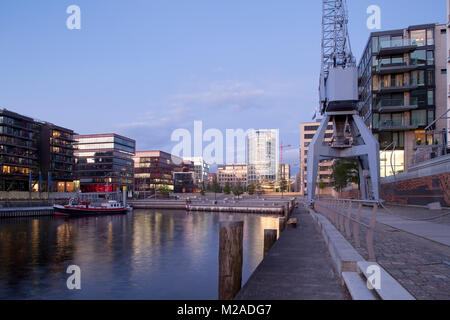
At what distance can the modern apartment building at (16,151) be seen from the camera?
88.1 metres

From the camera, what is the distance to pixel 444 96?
54.8 m

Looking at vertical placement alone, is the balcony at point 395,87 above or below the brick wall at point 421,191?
above

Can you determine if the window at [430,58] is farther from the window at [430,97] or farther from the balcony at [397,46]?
the window at [430,97]

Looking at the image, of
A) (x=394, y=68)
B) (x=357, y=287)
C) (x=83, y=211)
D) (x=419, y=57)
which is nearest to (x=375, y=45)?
(x=394, y=68)

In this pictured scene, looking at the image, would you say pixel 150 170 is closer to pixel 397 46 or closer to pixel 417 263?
pixel 397 46

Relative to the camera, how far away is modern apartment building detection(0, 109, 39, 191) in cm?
8814

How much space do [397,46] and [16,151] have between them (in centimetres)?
9286

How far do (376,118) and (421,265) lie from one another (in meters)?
55.4

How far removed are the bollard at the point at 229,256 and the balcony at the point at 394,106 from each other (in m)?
53.4

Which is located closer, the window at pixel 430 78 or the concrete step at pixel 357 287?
the concrete step at pixel 357 287

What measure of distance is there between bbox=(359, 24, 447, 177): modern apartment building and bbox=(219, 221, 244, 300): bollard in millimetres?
51915
